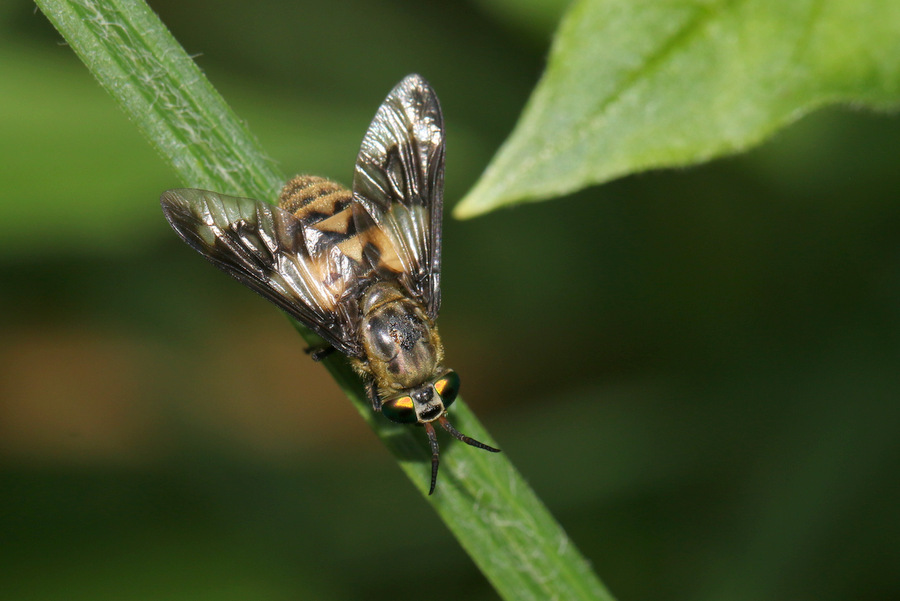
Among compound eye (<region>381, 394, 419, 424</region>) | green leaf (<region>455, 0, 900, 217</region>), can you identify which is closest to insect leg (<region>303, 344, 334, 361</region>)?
compound eye (<region>381, 394, 419, 424</region>)

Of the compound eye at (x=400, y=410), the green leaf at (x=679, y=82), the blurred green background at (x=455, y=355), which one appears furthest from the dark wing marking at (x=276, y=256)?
the blurred green background at (x=455, y=355)

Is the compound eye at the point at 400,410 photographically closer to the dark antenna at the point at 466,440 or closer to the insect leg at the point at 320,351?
the dark antenna at the point at 466,440

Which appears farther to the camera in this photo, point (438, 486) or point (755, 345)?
point (755, 345)

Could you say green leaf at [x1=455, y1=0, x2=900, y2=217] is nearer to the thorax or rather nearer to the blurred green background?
the thorax

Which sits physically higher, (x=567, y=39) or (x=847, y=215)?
(x=567, y=39)

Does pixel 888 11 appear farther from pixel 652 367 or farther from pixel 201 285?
pixel 201 285

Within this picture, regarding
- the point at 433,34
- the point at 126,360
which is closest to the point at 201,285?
the point at 126,360

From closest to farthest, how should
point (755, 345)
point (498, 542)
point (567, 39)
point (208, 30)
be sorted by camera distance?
point (567, 39), point (498, 542), point (755, 345), point (208, 30)
